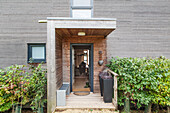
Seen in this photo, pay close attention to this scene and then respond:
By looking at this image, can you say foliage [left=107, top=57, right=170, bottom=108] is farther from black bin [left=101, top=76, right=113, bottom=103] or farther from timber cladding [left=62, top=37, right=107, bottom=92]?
timber cladding [left=62, top=37, right=107, bottom=92]

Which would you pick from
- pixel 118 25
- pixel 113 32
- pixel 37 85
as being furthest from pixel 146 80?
pixel 37 85

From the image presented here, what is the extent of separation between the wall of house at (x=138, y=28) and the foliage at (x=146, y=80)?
103cm

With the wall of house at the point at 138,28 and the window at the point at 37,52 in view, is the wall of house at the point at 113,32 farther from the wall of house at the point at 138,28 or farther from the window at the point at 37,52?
the window at the point at 37,52

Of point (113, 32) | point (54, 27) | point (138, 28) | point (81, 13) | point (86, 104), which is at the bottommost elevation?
point (86, 104)

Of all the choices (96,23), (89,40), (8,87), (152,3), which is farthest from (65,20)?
(152,3)

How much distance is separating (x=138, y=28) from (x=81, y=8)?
2.58 metres

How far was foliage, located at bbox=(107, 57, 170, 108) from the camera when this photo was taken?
286cm

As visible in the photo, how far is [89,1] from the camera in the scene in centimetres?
393

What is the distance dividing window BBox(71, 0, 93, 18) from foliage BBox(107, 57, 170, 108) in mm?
2545

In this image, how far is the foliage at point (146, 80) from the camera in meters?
2.86

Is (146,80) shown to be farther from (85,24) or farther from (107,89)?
(85,24)

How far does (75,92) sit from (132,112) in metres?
2.44

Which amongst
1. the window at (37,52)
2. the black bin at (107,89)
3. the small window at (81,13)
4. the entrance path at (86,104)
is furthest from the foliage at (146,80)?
the window at (37,52)

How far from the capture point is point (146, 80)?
9.45 ft
